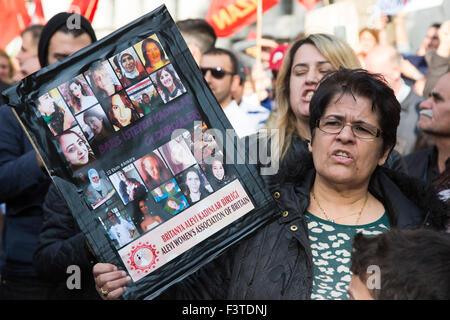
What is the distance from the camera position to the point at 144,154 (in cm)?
205

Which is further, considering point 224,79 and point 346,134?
point 224,79

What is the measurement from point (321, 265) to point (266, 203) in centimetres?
31

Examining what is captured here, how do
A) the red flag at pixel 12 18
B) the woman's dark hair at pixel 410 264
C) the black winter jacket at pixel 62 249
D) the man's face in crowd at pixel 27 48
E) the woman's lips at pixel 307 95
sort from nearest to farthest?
→ the woman's dark hair at pixel 410 264
the black winter jacket at pixel 62 249
the woman's lips at pixel 307 95
the man's face in crowd at pixel 27 48
the red flag at pixel 12 18

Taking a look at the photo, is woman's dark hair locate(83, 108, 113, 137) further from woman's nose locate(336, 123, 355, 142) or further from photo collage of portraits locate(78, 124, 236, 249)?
woman's nose locate(336, 123, 355, 142)

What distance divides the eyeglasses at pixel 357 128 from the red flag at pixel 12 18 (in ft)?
15.7

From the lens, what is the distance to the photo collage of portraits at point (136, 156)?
79.3 inches

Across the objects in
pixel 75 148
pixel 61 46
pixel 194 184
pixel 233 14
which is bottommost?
pixel 194 184

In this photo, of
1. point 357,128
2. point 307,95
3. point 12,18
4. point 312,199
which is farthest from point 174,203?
point 12,18

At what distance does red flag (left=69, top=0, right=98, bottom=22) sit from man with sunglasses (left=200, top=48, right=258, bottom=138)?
1.00 meters

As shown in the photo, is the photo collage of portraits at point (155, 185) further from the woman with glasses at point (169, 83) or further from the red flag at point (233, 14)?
the red flag at point (233, 14)

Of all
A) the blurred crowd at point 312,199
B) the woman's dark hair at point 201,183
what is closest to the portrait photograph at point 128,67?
the woman's dark hair at point 201,183

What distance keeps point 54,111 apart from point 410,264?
→ 114 centimetres

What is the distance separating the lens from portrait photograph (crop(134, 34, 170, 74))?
2047mm

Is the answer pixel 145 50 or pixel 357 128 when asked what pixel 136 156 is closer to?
pixel 145 50
